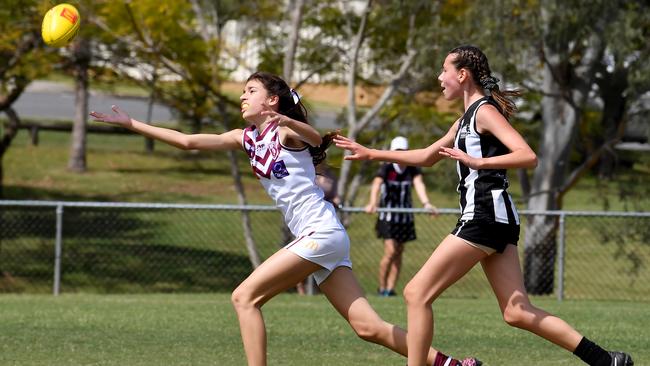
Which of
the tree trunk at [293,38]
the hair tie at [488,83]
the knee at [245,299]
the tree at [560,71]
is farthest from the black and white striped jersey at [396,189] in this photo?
the knee at [245,299]

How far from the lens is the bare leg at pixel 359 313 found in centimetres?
607

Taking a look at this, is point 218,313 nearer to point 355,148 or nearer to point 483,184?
point 355,148

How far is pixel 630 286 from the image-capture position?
15961 millimetres

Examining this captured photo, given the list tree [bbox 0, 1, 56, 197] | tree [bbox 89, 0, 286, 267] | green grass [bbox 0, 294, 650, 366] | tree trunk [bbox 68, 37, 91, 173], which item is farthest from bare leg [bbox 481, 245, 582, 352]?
tree trunk [bbox 68, 37, 91, 173]

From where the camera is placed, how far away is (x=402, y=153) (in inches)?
250

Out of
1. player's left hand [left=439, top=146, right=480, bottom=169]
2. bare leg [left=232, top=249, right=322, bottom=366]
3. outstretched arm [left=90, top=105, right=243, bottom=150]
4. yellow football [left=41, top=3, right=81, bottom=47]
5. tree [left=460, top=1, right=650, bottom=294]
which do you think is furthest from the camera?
tree [left=460, top=1, right=650, bottom=294]

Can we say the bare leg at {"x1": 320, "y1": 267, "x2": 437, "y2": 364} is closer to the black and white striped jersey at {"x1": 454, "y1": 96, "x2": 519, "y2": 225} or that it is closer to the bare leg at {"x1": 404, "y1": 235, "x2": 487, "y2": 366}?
the bare leg at {"x1": 404, "y1": 235, "x2": 487, "y2": 366}

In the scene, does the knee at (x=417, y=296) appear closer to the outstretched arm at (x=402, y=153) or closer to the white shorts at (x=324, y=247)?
the white shorts at (x=324, y=247)

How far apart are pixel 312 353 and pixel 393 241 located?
228 inches

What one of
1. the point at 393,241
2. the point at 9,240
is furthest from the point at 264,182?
the point at 9,240

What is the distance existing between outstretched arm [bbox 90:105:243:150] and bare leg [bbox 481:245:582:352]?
1.56 metres

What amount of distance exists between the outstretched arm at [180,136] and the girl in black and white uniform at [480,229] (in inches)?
25.4

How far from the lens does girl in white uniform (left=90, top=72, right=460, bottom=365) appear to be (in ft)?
19.5

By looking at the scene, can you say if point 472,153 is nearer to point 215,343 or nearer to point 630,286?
point 215,343
